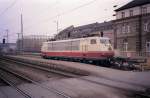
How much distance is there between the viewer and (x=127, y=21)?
49781mm

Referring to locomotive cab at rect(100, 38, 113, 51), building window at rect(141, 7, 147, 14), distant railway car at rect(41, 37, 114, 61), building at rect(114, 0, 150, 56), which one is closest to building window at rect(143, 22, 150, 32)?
building at rect(114, 0, 150, 56)

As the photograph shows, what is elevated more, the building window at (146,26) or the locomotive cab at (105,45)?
the building window at (146,26)

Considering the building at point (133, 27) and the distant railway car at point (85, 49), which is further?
the building at point (133, 27)

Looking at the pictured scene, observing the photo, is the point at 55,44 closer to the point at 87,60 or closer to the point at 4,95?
the point at 87,60

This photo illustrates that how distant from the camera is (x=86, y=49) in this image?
28375mm

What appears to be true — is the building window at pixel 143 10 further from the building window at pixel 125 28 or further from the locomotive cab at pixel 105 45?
the locomotive cab at pixel 105 45

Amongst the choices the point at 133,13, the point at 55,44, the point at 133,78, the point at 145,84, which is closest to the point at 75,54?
the point at 55,44

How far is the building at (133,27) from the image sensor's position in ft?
150

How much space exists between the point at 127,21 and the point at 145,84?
3666 cm

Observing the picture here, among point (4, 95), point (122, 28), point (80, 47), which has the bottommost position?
point (4, 95)

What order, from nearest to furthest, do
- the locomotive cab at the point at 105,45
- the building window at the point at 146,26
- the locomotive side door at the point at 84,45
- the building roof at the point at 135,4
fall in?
the locomotive cab at the point at 105,45
the locomotive side door at the point at 84,45
the building window at the point at 146,26
the building roof at the point at 135,4

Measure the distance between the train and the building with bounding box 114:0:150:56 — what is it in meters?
14.9

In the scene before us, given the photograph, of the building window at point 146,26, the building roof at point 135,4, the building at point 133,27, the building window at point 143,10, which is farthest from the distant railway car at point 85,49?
the building roof at point 135,4

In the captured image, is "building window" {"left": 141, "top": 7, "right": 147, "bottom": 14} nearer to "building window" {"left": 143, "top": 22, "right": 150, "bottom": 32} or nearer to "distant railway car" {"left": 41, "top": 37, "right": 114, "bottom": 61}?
"building window" {"left": 143, "top": 22, "right": 150, "bottom": 32}
